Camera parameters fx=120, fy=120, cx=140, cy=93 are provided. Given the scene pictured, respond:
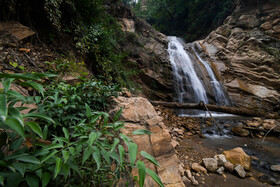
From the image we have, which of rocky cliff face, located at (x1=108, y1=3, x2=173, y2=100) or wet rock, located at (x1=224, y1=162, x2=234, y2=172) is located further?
rocky cliff face, located at (x1=108, y1=3, x2=173, y2=100)

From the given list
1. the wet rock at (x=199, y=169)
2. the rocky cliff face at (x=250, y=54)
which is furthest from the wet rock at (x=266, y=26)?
the wet rock at (x=199, y=169)

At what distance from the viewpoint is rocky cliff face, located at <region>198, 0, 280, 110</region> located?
8.02m

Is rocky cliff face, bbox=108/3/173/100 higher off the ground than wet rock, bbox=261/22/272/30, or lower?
lower

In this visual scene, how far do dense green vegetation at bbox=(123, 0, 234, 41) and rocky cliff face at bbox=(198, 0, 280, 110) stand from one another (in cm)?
297

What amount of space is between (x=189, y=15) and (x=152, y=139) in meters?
21.5

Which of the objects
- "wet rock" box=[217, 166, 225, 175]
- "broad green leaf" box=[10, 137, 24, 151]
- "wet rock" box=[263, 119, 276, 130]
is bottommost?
"wet rock" box=[263, 119, 276, 130]

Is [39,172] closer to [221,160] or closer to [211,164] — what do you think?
[211,164]

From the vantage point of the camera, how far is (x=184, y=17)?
61.7 feet

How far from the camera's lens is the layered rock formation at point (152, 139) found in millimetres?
1470

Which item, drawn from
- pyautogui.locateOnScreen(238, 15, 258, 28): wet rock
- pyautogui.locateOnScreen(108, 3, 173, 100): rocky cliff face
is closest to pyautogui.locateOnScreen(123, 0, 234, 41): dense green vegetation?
pyautogui.locateOnScreen(238, 15, 258, 28): wet rock

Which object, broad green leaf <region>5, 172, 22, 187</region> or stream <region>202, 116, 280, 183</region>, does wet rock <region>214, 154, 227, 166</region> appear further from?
broad green leaf <region>5, 172, 22, 187</region>

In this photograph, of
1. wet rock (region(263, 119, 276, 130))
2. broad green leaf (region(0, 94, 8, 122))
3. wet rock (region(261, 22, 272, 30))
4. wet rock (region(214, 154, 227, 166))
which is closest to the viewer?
broad green leaf (region(0, 94, 8, 122))

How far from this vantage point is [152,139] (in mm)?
1665

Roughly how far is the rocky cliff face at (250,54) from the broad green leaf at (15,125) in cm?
1013
